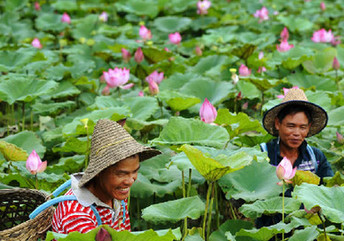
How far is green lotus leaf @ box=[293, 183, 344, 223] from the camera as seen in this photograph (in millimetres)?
1917

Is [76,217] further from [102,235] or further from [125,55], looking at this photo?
[125,55]

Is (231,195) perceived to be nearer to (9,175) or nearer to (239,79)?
(9,175)

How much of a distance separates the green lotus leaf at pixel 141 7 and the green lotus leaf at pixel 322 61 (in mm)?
2603

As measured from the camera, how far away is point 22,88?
3436 mm

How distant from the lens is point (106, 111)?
3.02m

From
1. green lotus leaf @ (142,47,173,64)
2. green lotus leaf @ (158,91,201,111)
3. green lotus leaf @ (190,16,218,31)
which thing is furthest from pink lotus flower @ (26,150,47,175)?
green lotus leaf @ (190,16,218,31)

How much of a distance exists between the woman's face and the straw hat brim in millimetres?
925

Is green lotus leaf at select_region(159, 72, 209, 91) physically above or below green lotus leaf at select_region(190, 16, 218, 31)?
below

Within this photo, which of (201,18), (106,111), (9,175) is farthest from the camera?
(201,18)

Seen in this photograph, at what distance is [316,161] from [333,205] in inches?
26.5

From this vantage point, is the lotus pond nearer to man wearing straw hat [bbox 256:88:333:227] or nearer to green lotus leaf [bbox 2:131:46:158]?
green lotus leaf [bbox 2:131:46:158]

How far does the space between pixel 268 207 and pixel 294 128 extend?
20.2 inches

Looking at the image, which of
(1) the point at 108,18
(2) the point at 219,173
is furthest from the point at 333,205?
(1) the point at 108,18

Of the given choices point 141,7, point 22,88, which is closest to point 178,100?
point 22,88
